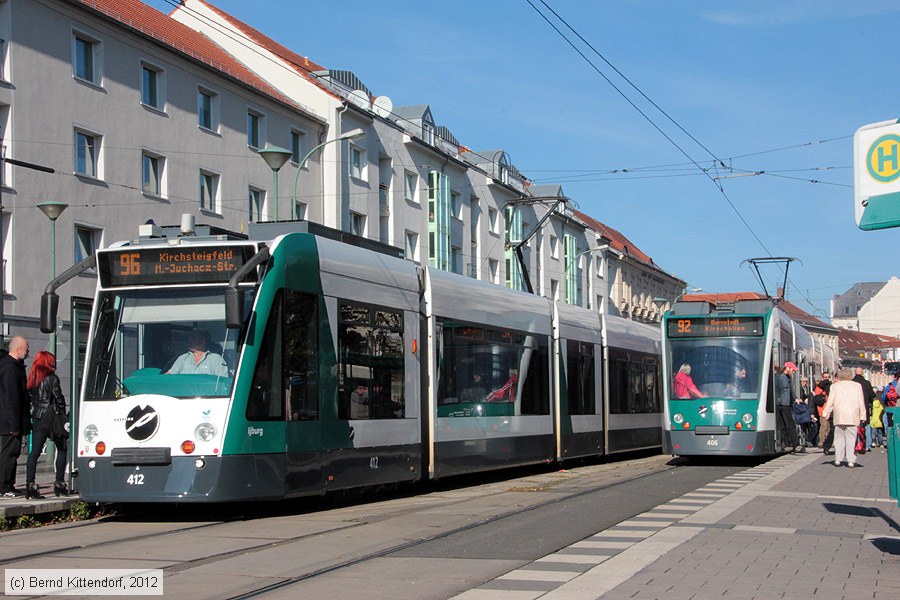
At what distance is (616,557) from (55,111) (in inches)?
948

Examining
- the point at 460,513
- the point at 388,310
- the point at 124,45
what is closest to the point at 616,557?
the point at 460,513

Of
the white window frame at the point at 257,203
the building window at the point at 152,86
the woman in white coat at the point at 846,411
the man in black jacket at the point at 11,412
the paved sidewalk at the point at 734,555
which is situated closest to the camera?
the paved sidewalk at the point at 734,555

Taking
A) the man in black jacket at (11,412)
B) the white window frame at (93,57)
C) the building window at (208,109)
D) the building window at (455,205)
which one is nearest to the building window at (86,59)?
the white window frame at (93,57)

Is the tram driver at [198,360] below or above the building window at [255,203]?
below

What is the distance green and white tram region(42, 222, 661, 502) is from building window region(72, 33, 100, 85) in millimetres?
17646

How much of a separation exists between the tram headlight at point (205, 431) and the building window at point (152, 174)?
22177 mm

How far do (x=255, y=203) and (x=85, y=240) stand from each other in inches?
333

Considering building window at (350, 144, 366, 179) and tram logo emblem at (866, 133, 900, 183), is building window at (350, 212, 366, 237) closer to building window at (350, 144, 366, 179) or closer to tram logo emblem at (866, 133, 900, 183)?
building window at (350, 144, 366, 179)

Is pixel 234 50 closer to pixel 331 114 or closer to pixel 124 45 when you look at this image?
pixel 331 114

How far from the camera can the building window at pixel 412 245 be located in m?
47.9

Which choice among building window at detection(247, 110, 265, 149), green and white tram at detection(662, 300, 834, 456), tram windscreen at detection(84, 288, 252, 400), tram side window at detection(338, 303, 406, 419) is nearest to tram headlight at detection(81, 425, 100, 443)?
tram windscreen at detection(84, 288, 252, 400)

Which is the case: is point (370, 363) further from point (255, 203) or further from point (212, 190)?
point (255, 203)

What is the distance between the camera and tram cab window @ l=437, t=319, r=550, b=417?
639 inches

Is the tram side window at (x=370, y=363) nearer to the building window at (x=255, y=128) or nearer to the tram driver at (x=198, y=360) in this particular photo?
the tram driver at (x=198, y=360)
